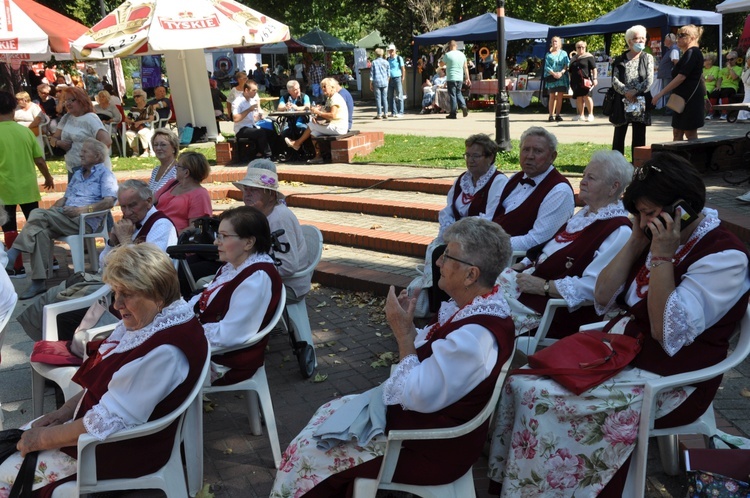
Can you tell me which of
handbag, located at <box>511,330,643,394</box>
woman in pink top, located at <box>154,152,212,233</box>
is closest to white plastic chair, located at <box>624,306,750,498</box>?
handbag, located at <box>511,330,643,394</box>

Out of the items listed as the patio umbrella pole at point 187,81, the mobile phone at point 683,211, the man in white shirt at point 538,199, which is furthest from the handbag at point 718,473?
the patio umbrella pole at point 187,81

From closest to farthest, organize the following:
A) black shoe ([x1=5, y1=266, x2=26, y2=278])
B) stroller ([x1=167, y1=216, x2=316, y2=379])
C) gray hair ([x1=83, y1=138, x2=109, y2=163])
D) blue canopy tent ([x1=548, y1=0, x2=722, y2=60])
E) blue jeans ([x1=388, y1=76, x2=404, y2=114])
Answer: stroller ([x1=167, y1=216, x2=316, y2=379]), gray hair ([x1=83, y1=138, x2=109, y2=163]), black shoe ([x1=5, y1=266, x2=26, y2=278]), blue canopy tent ([x1=548, y1=0, x2=722, y2=60]), blue jeans ([x1=388, y1=76, x2=404, y2=114])

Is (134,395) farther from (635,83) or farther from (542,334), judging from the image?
(635,83)

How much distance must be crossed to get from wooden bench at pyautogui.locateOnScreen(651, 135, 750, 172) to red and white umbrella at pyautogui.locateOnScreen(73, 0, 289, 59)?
22.4 ft

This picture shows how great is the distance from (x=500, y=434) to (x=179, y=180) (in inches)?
144

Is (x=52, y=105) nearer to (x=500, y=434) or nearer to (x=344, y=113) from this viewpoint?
(x=344, y=113)

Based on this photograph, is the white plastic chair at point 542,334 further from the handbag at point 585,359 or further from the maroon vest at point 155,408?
the maroon vest at point 155,408

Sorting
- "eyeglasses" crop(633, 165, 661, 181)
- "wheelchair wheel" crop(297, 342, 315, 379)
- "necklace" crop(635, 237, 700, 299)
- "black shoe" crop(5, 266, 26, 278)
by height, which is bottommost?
"wheelchair wheel" crop(297, 342, 315, 379)

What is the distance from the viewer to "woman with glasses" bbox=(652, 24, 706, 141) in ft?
27.6

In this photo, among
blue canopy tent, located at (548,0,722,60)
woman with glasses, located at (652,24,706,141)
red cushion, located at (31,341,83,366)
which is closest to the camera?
red cushion, located at (31,341,83,366)

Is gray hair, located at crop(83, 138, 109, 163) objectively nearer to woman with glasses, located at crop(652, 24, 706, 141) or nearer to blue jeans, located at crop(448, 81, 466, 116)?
woman with glasses, located at crop(652, 24, 706, 141)

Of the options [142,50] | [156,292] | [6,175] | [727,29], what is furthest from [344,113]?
[727,29]

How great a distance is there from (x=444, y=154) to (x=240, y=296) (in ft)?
25.9

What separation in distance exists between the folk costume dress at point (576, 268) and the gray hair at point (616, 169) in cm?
12
